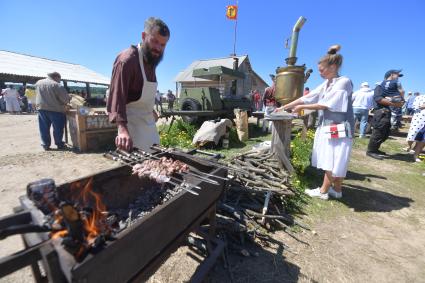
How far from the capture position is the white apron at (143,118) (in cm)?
251

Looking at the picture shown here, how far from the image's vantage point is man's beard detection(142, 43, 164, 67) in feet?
7.58

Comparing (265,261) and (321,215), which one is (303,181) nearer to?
(321,215)

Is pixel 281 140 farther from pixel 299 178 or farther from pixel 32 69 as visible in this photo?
pixel 32 69

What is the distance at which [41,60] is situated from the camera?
80.8ft

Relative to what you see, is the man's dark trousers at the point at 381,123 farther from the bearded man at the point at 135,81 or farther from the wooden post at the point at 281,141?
the bearded man at the point at 135,81

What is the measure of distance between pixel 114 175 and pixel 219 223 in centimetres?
142

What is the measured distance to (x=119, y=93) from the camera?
218cm

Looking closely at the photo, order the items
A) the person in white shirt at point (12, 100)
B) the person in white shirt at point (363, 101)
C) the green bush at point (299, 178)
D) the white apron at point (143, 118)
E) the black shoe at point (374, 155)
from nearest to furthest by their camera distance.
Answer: the white apron at point (143, 118), the green bush at point (299, 178), the black shoe at point (374, 155), the person in white shirt at point (363, 101), the person in white shirt at point (12, 100)

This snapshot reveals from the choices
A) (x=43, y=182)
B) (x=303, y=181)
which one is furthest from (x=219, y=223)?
(x=303, y=181)

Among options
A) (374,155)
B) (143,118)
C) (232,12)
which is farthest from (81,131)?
(232,12)

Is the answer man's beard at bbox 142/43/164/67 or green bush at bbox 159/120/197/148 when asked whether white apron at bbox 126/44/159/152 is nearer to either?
man's beard at bbox 142/43/164/67

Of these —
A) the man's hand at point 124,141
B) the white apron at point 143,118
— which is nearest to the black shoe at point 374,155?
the white apron at point 143,118

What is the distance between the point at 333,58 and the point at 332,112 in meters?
0.77

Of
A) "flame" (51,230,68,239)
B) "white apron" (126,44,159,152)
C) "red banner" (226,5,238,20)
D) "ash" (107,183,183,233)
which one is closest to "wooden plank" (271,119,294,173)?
"white apron" (126,44,159,152)
